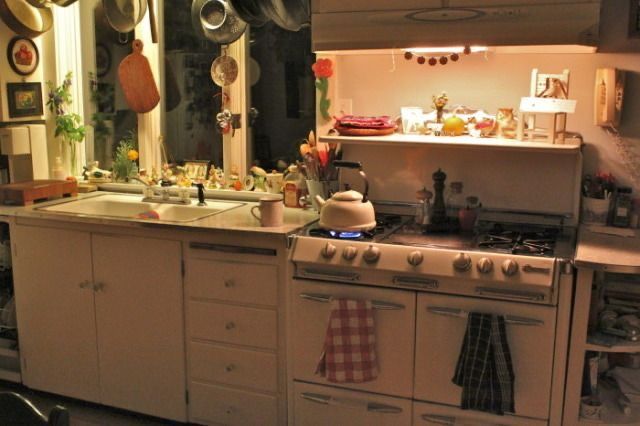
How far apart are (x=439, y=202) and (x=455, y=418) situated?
87 cm

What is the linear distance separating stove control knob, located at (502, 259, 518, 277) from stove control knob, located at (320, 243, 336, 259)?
626 mm

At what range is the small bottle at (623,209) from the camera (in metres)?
2.94

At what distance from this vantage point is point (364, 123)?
10.2 ft

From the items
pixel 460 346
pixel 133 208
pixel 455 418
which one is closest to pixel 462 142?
pixel 460 346

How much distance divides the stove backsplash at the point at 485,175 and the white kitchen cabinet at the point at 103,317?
0.96m

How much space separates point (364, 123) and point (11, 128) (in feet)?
6.17

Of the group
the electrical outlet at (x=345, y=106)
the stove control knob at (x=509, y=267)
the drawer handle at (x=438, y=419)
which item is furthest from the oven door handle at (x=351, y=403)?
the electrical outlet at (x=345, y=106)

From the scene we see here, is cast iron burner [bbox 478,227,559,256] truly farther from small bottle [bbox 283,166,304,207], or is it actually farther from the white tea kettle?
small bottle [bbox 283,166,304,207]

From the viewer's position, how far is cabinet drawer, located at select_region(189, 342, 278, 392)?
3.07m

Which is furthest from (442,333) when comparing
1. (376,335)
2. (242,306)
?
(242,306)

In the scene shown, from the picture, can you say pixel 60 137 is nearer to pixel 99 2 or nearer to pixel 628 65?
pixel 99 2

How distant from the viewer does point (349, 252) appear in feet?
9.06

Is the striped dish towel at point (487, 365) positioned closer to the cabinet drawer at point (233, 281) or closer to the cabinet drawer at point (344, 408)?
the cabinet drawer at point (344, 408)

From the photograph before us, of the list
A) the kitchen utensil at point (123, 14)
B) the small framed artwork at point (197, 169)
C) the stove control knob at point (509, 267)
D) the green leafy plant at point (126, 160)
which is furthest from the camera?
the green leafy plant at point (126, 160)
